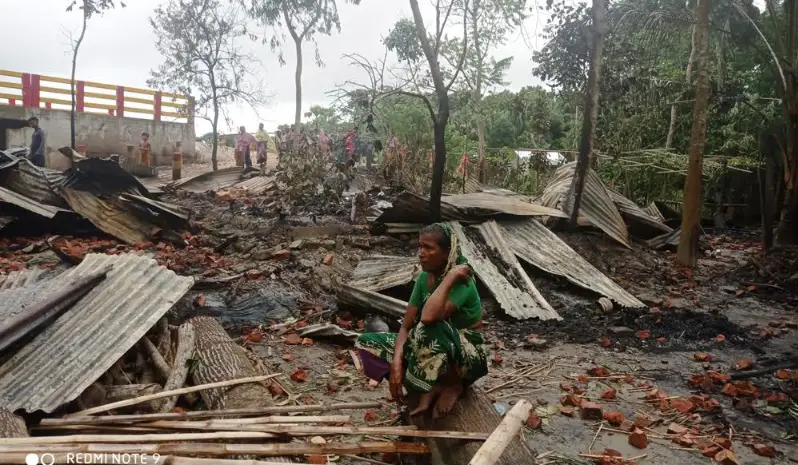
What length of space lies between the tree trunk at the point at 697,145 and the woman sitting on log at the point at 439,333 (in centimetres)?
706

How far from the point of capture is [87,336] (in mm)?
3785

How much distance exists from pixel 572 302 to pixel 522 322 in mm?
1152

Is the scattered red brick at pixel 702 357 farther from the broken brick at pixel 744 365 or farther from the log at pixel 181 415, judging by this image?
the log at pixel 181 415

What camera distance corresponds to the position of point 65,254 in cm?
666

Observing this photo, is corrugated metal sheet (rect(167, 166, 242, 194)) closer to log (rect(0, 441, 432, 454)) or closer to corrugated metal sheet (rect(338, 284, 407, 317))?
corrugated metal sheet (rect(338, 284, 407, 317))

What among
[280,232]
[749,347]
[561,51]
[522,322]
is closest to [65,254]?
[280,232]

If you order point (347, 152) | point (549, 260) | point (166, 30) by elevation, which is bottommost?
point (549, 260)

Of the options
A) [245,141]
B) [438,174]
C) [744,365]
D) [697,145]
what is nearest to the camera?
[744,365]

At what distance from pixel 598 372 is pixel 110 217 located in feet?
25.3

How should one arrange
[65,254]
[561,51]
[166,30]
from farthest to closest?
1. [166,30]
2. [561,51]
3. [65,254]

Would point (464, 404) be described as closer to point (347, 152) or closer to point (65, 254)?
point (65, 254)

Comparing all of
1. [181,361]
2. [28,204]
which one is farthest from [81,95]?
[181,361]

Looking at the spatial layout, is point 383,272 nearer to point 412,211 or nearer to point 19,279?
point 412,211

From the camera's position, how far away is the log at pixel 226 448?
7.64 feet
